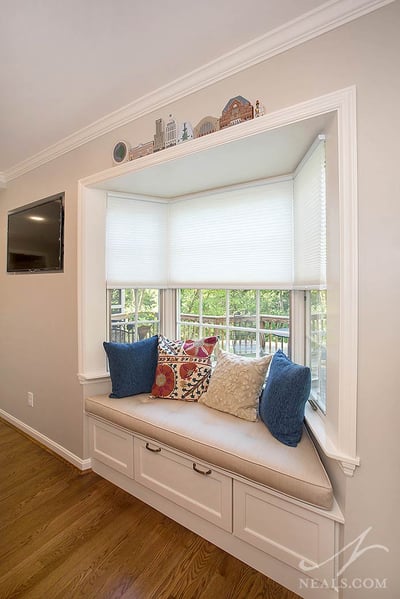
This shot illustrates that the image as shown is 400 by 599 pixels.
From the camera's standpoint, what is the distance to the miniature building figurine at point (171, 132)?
1812 millimetres

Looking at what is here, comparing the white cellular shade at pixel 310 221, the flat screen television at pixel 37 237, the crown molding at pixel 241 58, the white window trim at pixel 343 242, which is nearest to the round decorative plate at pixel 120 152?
the crown molding at pixel 241 58

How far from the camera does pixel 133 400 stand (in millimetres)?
2209

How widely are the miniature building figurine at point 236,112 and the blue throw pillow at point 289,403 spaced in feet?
4.24

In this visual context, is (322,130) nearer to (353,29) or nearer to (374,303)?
(353,29)

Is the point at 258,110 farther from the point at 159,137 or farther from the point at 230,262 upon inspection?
the point at 230,262

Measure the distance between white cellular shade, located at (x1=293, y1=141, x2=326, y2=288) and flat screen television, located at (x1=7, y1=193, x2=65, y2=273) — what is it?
1.83 metres

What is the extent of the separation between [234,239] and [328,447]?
151 centimetres

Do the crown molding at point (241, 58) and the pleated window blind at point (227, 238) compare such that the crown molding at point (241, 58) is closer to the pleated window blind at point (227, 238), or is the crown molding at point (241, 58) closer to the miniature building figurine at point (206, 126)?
the miniature building figurine at point (206, 126)

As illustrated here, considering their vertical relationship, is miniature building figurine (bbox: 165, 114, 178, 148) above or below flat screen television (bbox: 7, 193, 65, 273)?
above

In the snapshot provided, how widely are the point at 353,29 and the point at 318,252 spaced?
0.92m

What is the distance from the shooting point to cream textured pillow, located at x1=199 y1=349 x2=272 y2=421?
1.89 m

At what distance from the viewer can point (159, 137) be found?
6.18ft

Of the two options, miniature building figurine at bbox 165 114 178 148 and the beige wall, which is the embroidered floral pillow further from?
miniature building figurine at bbox 165 114 178 148

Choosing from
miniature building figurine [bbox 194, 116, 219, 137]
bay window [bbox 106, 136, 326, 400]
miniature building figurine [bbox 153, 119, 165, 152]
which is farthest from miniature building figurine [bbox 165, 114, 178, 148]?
bay window [bbox 106, 136, 326, 400]
